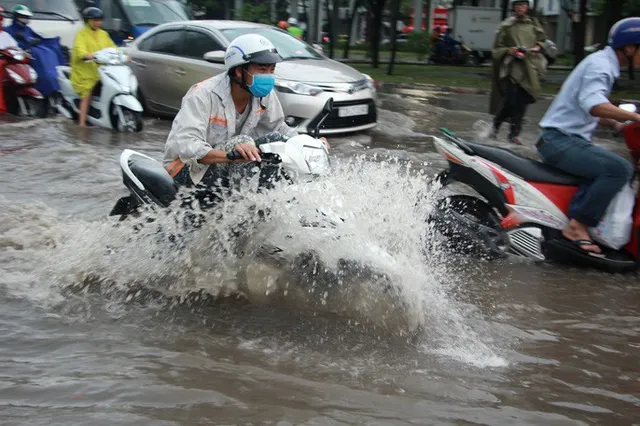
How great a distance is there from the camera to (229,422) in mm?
3424

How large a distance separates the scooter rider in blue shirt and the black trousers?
507cm

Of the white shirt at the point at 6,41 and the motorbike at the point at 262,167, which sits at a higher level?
the white shirt at the point at 6,41

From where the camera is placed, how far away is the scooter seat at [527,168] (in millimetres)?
5914

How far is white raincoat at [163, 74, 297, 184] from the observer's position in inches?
182

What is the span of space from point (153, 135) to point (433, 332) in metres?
7.65

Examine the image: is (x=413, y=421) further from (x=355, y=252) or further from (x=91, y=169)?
(x=91, y=169)

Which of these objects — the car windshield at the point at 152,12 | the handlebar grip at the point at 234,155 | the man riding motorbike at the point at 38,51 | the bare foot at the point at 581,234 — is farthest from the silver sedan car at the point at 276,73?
the handlebar grip at the point at 234,155

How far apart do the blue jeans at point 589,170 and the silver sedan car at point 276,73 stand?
5.08 metres

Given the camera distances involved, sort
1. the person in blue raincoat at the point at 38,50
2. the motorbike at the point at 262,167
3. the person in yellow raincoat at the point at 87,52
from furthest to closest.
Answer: the person in blue raincoat at the point at 38,50 < the person in yellow raincoat at the point at 87,52 < the motorbike at the point at 262,167

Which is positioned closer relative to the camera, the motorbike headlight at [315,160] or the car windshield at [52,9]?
the motorbike headlight at [315,160]

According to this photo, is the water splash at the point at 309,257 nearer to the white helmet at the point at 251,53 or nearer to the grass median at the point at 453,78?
the white helmet at the point at 251,53

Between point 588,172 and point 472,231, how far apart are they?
949mm

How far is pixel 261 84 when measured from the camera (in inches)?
185

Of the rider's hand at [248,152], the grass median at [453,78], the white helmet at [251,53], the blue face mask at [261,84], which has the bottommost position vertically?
the grass median at [453,78]
